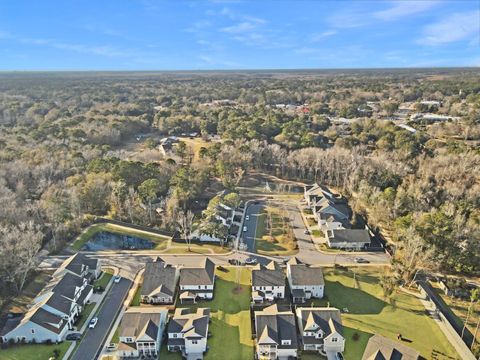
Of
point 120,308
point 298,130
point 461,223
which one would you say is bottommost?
point 120,308

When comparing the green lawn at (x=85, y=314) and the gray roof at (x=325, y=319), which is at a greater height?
the gray roof at (x=325, y=319)

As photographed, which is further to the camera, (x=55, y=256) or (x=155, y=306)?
(x=55, y=256)

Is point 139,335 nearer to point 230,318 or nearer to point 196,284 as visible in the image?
point 196,284

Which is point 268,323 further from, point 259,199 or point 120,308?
point 259,199

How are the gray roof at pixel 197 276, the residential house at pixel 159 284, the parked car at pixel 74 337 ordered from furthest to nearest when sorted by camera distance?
the gray roof at pixel 197 276 → the residential house at pixel 159 284 → the parked car at pixel 74 337

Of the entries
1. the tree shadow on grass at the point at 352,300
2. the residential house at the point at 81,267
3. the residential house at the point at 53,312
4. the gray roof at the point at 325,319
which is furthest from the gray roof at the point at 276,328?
the residential house at the point at 81,267

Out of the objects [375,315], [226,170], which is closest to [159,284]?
[375,315]

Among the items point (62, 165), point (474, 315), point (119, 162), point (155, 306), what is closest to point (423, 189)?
point (474, 315)

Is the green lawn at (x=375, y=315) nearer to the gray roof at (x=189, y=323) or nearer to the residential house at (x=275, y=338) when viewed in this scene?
the residential house at (x=275, y=338)
